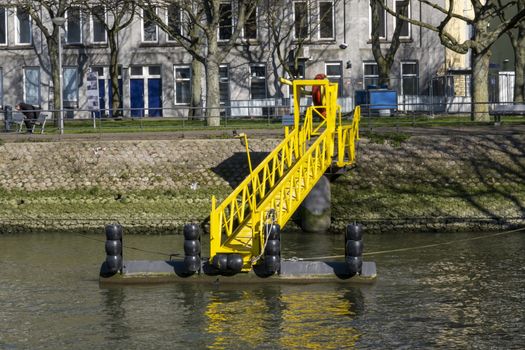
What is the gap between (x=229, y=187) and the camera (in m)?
38.9

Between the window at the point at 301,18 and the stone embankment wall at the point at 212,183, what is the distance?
21183 mm

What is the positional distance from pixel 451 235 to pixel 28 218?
1277cm

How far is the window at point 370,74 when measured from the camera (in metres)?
62.4

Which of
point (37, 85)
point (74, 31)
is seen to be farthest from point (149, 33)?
point (37, 85)

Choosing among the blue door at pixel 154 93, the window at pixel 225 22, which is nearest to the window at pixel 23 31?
the blue door at pixel 154 93

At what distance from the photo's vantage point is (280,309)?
24203 mm

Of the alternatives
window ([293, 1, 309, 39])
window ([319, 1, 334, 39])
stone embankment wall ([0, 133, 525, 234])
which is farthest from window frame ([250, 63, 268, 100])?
stone embankment wall ([0, 133, 525, 234])

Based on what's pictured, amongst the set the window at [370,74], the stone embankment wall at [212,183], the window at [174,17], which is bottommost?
the stone embankment wall at [212,183]

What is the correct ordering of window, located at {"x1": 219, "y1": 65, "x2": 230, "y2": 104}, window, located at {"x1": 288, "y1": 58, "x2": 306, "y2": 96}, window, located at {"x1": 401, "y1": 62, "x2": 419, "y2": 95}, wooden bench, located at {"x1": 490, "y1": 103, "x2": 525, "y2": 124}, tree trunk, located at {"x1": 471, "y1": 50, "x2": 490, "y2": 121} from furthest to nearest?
window, located at {"x1": 219, "y1": 65, "x2": 230, "y2": 104} → window, located at {"x1": 401, "y1": 62, "x2": 419, "y2": 95} → window, located at {"x1": 288, "y1": 58, "x2": 306, "y2": 96} → tree trunk, located at {"x1": 471, "y1": 50, "x2": 490, "y2": 121} → wooden bench, located at {"x1": 490, "y1": 103, "x2": 525, "y2": 124}

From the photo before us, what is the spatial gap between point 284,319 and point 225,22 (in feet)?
133

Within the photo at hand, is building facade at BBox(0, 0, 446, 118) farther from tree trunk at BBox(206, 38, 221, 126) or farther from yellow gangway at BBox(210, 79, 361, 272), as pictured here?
yellow gangway at BBox(210, 79, 361, 272)

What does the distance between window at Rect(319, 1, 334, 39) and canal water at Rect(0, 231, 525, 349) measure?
104 feet

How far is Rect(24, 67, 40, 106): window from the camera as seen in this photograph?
63875mm

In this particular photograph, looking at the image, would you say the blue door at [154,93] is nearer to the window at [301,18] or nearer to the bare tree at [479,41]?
the window at [301,18]
